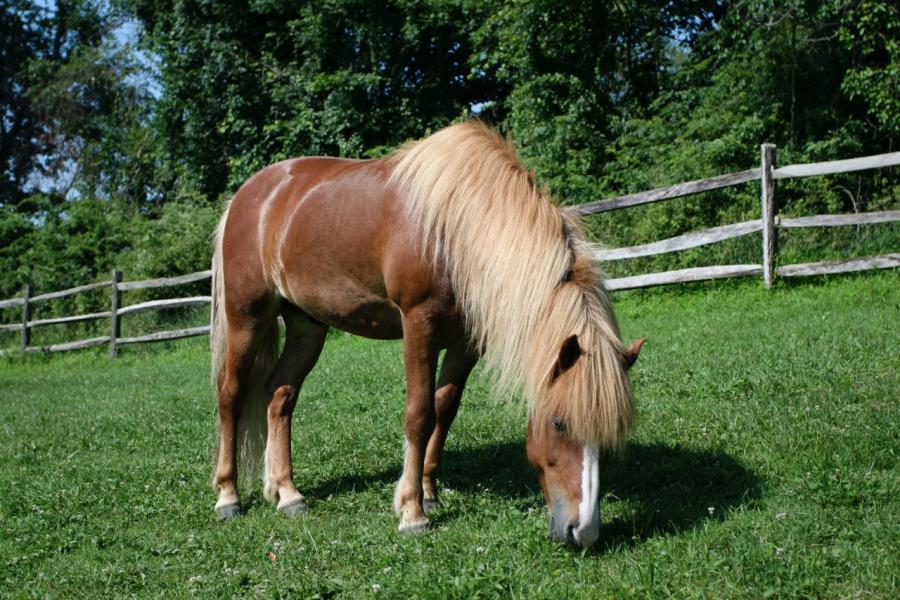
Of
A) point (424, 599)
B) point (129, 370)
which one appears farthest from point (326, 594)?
point (129, 370)

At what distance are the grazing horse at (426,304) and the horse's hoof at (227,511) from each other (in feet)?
0.03

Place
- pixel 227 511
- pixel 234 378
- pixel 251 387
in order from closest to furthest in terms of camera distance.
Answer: pixel 227 511, pixel 234 378, pixel 251 387

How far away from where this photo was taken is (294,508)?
4.62m

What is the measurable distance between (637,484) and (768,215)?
680 cm

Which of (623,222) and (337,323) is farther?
(623,222)

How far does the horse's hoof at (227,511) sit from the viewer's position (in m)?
4.68

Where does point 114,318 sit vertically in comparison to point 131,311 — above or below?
below

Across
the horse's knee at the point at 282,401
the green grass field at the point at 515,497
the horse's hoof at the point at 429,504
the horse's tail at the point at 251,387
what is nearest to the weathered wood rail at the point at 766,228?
the green grass field at the point at 515,497

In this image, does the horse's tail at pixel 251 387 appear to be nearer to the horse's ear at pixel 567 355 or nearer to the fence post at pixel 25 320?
the horse's ear at pixel 567 355

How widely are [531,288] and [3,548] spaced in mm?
3074

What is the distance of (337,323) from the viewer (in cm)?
473

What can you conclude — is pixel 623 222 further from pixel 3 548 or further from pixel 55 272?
pixel 55 272

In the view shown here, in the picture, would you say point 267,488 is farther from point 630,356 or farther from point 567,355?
point 630,356

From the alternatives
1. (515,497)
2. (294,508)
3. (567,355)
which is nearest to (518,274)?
(567,355)
